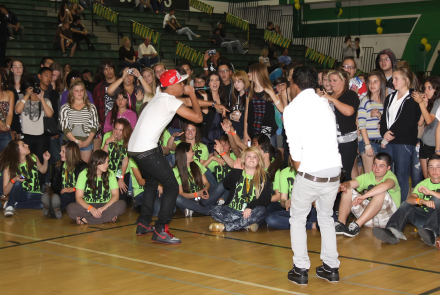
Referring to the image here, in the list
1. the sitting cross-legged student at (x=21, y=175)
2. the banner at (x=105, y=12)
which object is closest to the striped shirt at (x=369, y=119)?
the sitting cross-legged student at (x=21, y=175)


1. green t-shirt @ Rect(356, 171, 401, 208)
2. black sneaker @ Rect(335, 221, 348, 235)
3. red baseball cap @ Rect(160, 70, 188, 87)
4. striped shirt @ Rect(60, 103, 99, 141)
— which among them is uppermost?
red baseball cap @ Rect(160, 70, 188, 87)

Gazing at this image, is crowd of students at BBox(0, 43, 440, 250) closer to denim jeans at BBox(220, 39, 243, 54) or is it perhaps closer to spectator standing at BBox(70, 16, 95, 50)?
spectator standing at BBox(70, 16, 95, 50)

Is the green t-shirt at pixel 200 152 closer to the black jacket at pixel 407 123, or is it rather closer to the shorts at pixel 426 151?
the black jacket at pixel 407 123

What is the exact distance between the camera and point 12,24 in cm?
1343

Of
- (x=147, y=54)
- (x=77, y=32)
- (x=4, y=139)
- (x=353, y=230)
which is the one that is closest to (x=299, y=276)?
(x=353, y=230)

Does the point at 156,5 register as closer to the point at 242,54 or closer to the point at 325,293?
the point at 242,54

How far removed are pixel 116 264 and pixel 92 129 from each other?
3.37 meters

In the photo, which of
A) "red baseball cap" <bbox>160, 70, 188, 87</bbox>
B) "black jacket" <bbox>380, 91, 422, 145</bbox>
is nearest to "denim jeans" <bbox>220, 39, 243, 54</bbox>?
"black jacket" <bbox>380, 91, 422, 145</bbox>

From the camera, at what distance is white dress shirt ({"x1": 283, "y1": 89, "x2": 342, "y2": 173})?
409 cm

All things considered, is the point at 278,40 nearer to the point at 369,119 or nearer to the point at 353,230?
the point at 369,119

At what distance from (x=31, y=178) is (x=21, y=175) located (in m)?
0.22

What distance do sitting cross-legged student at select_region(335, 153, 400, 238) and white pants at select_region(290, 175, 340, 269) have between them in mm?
1453

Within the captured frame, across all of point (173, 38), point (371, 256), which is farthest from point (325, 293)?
point (173, 38)

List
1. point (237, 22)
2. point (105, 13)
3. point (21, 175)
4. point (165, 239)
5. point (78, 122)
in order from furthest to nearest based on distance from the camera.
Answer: point (237, 22), point (105, 13), point (78, 122), point (21, 175), point (165, 239)
